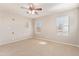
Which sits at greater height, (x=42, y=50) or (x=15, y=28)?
(x=15, y=28)

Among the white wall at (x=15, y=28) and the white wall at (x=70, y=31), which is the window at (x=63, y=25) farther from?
the white wall at (x=15, y=28)

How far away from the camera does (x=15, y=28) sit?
184 cm

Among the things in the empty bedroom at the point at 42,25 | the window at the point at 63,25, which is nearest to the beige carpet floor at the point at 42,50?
the empty bedroom at the point at 42,25

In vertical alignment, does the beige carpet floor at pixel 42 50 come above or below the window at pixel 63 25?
below

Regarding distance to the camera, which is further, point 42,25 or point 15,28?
point 15,28

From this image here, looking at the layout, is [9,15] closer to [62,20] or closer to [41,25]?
[41,25]

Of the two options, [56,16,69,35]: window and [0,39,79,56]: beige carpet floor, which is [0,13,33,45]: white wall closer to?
[0,39,79,56]: beige carpet floor

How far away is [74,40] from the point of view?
5.53ft

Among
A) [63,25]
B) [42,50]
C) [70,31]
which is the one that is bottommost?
[42,50]

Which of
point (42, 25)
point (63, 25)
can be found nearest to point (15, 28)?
point (42, 25)

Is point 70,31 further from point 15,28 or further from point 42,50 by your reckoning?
point 15,28

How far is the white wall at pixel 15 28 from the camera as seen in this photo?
5.52 feet

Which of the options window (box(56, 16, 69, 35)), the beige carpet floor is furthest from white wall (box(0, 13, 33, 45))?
window (box(56, 16, 69, 35))

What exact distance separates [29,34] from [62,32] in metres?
0.74
